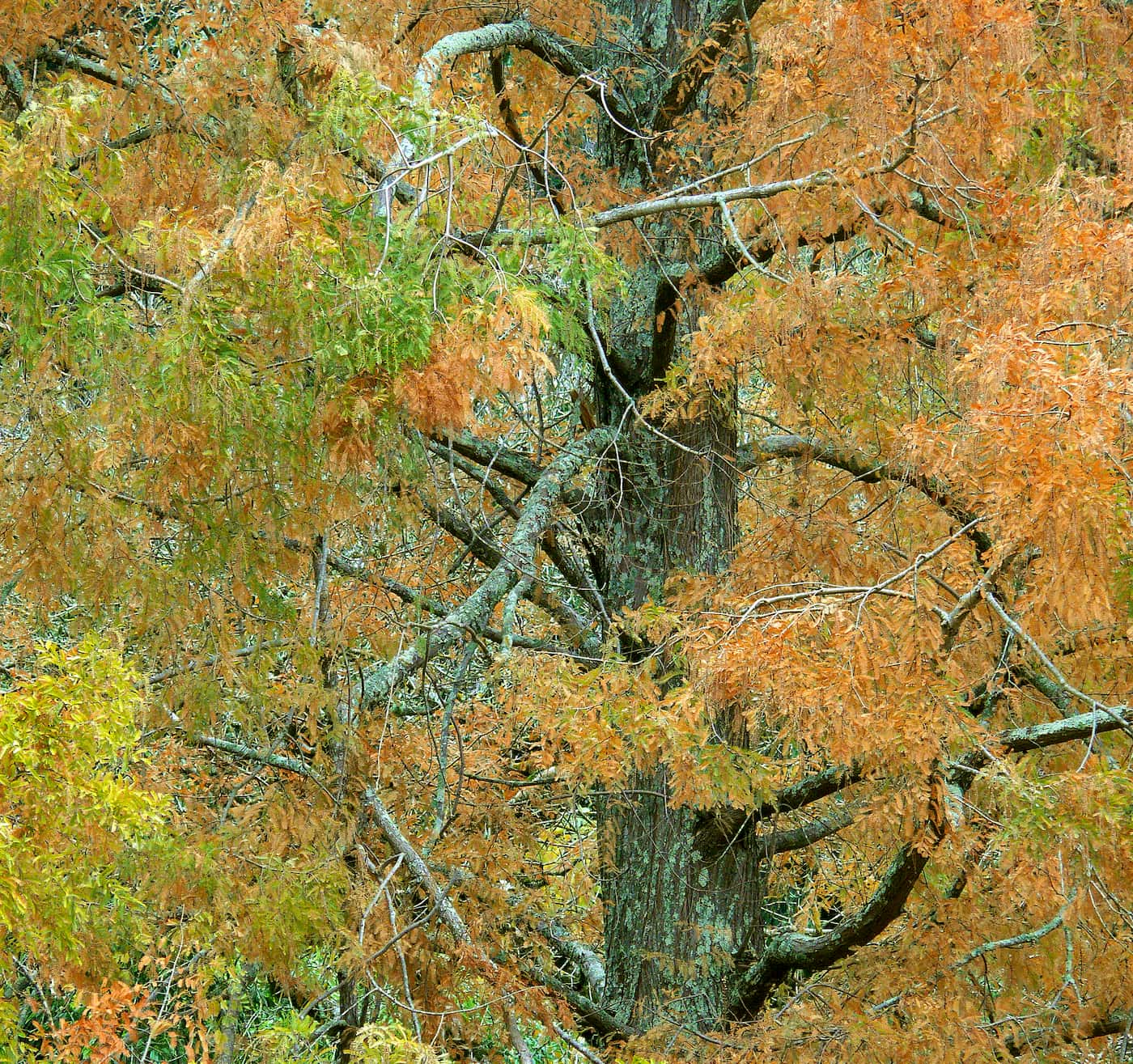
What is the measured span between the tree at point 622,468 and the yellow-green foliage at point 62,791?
0.83m

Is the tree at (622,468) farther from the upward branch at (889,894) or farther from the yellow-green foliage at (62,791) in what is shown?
the yellow-green foliage at (62,791)

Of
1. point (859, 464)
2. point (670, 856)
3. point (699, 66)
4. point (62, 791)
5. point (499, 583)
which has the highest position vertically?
point (699, 66)

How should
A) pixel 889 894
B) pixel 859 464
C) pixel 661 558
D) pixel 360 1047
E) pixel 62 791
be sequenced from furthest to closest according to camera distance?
pixel 661 558, pixel 859 464, pixel 889 894, pixel 360 1047, pixel 62 791

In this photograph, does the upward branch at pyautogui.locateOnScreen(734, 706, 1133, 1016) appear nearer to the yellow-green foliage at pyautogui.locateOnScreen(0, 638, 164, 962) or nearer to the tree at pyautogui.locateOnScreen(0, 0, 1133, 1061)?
the tree at pyautogui.locateOnScreen(0, 0, 1133, 1061)

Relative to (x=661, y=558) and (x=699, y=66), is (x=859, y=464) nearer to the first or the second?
(x=661, y=558)

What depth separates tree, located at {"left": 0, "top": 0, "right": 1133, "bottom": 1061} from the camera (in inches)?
173

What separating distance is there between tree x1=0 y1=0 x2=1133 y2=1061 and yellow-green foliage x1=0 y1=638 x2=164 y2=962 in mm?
835

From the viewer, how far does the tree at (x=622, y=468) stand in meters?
4.38

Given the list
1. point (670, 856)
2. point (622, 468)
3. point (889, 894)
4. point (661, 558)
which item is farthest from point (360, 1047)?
point (622, 468)

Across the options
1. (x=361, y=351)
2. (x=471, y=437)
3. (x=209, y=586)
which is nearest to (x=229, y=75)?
(x=361, y=351)

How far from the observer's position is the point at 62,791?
409cm

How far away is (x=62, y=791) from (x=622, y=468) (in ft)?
12.3

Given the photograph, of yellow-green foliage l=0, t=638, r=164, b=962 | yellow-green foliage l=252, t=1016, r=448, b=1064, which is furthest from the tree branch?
yellow-green foliage l=252, t=1016, r=448, b=1064

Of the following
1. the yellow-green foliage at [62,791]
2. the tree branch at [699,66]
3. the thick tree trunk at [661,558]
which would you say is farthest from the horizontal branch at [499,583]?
the tree branch at [699,66]
